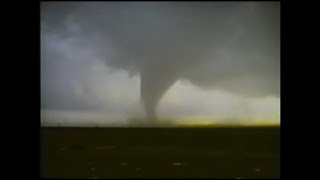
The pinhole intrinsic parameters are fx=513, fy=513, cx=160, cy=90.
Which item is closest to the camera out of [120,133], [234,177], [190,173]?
[234,177]

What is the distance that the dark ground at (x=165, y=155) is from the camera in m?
7.79

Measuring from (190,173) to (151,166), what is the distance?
203 cm

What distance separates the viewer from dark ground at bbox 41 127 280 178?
307 inches

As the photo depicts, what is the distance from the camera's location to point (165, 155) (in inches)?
405

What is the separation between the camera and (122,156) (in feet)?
34.6
